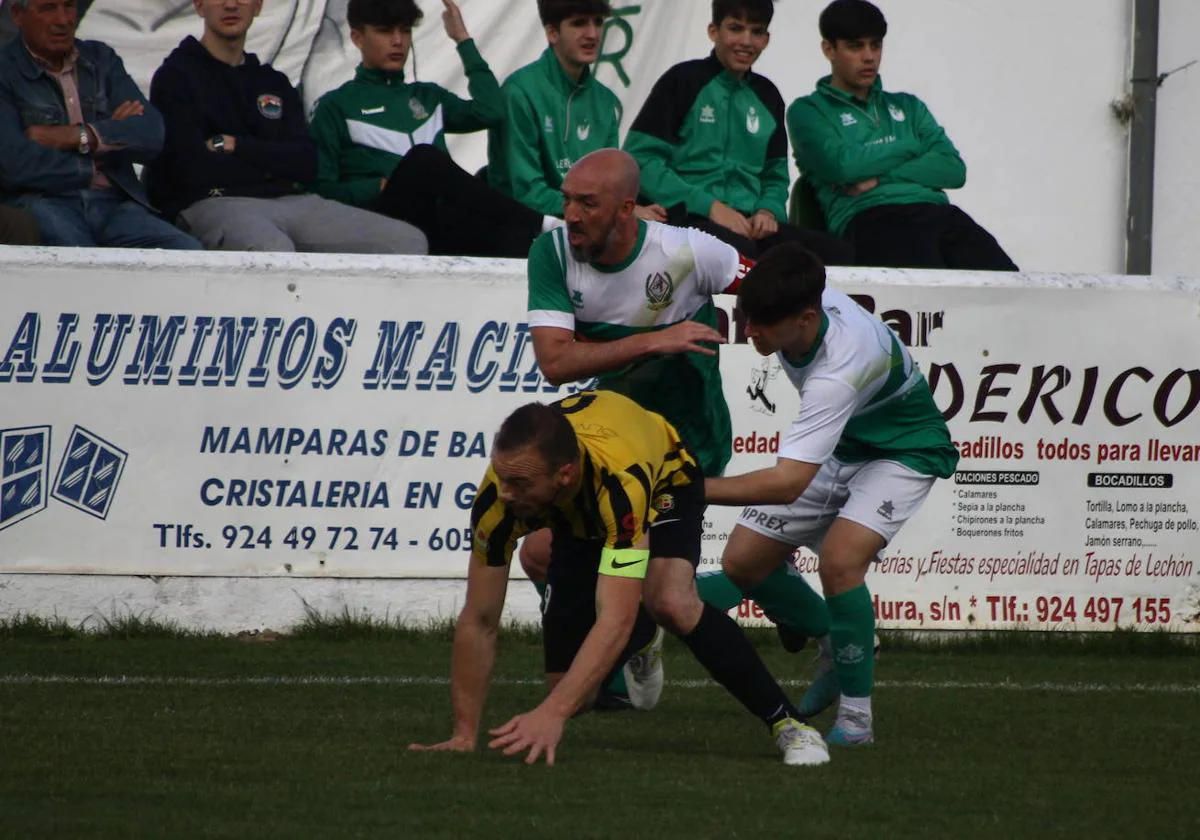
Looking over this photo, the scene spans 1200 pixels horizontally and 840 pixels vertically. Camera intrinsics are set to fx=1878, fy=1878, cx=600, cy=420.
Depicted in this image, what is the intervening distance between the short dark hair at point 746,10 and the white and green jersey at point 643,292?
10.2ft

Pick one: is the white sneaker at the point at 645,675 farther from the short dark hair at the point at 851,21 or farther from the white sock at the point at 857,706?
the short dark hair at the point at 851,21

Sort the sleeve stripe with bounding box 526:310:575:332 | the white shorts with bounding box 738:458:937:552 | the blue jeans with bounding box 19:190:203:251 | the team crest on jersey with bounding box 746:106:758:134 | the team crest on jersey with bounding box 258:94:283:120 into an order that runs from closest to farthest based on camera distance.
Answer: the white shorts with bounding box 738:458:937:552, the sleeve stripe with bounding box 526:310:575:332, the blue jeans with bounding box 19:190:203:251, the team crest on jersey with bounding box 258:94:283:120, the team crest on jersey with bounding box 746:106:758:134

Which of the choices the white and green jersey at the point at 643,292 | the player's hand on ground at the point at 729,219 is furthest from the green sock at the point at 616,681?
the player's hand on ground at the point at 729,219

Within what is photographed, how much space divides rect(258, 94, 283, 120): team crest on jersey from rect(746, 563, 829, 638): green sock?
3.80 metres

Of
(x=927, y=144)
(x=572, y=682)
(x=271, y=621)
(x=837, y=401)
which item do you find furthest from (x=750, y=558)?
(x=927, y=144)

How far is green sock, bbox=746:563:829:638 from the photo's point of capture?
23.1ft

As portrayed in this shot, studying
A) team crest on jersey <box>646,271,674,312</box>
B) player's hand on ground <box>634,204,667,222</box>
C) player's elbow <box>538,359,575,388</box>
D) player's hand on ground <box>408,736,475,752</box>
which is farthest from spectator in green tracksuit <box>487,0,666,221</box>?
player's hand on ground <box>408,736,475,752</box>

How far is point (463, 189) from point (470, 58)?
2.76 feet

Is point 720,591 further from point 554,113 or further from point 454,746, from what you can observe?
point 554,113

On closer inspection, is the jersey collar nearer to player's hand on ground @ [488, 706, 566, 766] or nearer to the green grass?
the green grass

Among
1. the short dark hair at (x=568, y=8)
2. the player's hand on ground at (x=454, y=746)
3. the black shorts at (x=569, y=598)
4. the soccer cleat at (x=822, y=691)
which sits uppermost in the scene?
the short dark hair at (x=568, y=8)

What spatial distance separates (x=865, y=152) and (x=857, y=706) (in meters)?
4.25

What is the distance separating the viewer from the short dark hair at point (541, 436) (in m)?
5.14

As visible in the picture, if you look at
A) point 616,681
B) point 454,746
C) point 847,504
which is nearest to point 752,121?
point 616,681
